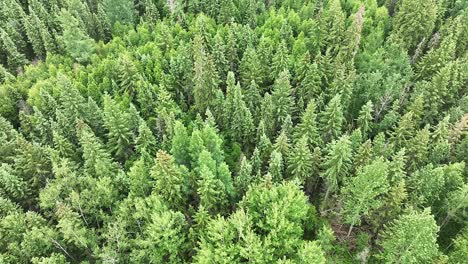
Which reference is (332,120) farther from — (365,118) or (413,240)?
(413,240)

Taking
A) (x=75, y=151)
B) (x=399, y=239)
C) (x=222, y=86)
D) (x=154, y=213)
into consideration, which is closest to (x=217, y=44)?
(x=222, y=86)

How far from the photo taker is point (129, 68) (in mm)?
57250

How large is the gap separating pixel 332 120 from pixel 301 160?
7502 millimetres

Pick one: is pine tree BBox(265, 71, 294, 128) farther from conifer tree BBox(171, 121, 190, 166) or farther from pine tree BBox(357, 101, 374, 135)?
conifer tree BBox(171, 121, 190, 166)

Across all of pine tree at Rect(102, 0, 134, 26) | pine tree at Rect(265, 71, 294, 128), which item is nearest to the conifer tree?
pine tree at Rect(265, 71, 294, 128)

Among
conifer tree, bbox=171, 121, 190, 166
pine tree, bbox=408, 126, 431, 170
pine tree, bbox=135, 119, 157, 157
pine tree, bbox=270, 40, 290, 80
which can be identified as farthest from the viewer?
pine tree, bbox=270, 40, 290, 80

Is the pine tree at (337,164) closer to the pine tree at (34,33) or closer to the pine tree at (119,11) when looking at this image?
the pine tree at (119,11)

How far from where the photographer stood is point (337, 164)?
40.6m

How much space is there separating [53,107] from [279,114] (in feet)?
106

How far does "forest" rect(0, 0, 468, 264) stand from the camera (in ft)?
124

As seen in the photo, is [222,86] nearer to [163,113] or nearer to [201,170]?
[163,113]

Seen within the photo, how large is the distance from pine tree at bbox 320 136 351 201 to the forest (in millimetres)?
205

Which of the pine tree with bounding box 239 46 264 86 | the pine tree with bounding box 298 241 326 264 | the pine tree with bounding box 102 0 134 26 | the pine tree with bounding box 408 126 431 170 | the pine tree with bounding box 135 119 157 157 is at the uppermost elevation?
the pine tree with bounding box 102 0 134 26

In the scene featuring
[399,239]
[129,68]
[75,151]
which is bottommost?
[399,239]
